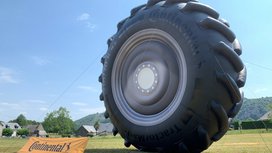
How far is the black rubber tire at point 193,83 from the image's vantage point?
4668 mm

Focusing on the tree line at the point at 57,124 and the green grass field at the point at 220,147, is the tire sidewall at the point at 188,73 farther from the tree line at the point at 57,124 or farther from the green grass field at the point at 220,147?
the tree line at the point at 57,124

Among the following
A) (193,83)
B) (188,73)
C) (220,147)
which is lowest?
(220,147)

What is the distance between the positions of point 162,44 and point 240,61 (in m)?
1.40

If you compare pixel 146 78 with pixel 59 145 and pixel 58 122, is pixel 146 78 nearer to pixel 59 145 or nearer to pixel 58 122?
pixel 59 145

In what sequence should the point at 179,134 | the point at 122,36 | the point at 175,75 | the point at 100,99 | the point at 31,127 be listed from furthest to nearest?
1. the point at 31,127
2. the point at 100,99
3. the point at 122,36
4. the point at 175,75
5. the point at 179,134

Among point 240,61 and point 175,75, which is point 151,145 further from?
point 240,61

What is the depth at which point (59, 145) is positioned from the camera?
191 inches

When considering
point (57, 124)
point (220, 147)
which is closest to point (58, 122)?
point (57, 124)

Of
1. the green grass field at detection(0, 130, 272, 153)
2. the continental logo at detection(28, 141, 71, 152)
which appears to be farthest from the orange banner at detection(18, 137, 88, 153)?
the green grass field at detection(0, 130, 272, 153)

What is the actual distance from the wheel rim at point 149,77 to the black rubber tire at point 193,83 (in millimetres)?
26

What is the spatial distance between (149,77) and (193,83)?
1009 mm

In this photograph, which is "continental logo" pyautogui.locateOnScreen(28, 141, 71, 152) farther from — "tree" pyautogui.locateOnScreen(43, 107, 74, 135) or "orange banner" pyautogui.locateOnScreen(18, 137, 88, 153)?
"tree" pyautogui.locateOnScreen(43, 107, 74, 135)

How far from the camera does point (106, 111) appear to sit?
645 centimetres

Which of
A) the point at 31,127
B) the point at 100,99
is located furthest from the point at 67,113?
the point at 100,99
